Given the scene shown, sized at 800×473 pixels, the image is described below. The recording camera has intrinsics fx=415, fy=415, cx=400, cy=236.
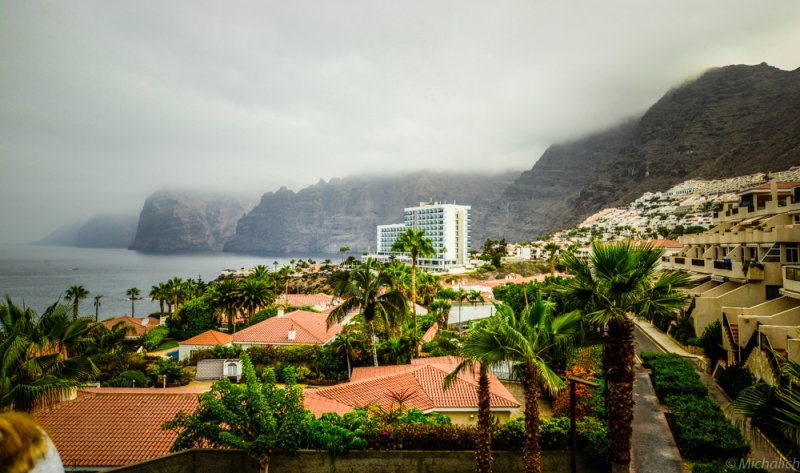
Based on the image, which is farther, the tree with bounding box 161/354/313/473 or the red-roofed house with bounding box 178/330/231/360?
the red-roofed house with bounding box 178/330/231/360

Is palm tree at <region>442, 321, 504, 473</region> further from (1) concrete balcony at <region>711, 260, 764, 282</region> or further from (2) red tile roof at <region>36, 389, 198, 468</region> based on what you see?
(1) concrete balcony at <region>711, 260, 764, 282</region>

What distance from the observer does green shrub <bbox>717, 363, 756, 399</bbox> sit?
16.7m

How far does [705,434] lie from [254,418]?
1287 cm

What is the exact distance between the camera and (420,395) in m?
16.4

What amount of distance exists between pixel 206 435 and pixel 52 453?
32.9ft

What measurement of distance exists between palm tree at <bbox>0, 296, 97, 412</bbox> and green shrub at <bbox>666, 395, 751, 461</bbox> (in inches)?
665

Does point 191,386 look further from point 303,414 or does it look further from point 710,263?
point 710,263

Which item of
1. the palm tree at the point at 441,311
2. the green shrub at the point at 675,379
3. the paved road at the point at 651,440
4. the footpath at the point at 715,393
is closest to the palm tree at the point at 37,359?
the footpath at the point at 715,393

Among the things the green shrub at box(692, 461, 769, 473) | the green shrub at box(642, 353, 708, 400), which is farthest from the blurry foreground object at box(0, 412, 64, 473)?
the green shrub at box(642, 353, 708, 400)

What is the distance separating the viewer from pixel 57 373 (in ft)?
35.5

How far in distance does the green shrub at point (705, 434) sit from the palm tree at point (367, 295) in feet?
43.8

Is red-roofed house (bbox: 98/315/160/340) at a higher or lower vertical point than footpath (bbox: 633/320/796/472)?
lower

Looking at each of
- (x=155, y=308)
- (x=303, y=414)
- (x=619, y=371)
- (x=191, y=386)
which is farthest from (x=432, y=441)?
(x=155, y=308)

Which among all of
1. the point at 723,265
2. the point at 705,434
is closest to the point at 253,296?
the point at 705,434
